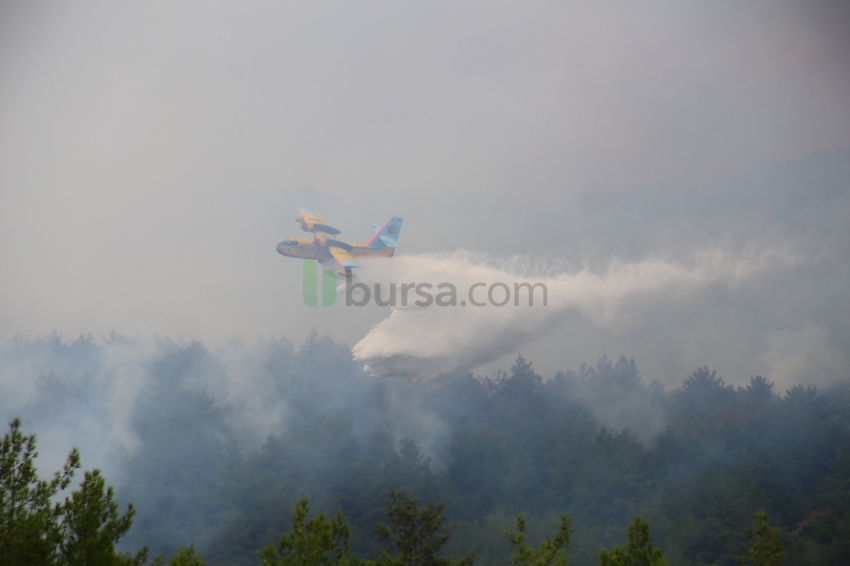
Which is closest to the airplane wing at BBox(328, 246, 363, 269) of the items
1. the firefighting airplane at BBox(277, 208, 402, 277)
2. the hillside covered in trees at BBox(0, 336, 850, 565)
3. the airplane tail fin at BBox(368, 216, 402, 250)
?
the firefighting airplane at BBox(277, 208, 402, 277)

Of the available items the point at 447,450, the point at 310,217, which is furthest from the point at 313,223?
the point at 447,450

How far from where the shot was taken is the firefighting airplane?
52.1m

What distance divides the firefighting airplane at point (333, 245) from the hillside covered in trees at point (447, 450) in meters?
19.4

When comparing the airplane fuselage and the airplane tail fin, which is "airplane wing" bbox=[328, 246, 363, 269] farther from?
the airplane tail fin

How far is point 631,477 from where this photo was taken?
Answer: 7219 cm

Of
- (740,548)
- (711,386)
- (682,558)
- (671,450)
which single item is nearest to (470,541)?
(682,558)

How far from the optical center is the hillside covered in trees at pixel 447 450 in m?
58.9

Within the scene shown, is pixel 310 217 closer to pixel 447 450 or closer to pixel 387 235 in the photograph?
pixel 387 235

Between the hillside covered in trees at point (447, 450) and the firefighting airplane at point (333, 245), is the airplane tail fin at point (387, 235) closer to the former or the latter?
the firefighting airplane at point (333, 245)

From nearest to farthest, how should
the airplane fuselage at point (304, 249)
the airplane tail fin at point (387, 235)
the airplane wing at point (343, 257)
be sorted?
the airplane wing at point (343, 257) < the airplane fuselage at point (304, 249) < the airplane tail fin at point (387, 235)

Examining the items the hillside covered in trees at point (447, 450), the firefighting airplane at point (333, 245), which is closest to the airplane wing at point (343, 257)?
the firefighting airplane at point (333, 245)

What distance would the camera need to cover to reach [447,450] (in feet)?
278

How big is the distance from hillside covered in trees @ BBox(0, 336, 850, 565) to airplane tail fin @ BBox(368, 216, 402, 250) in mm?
20818

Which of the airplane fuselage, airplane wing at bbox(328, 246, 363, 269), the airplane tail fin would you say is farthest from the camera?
the airplane tail fin
